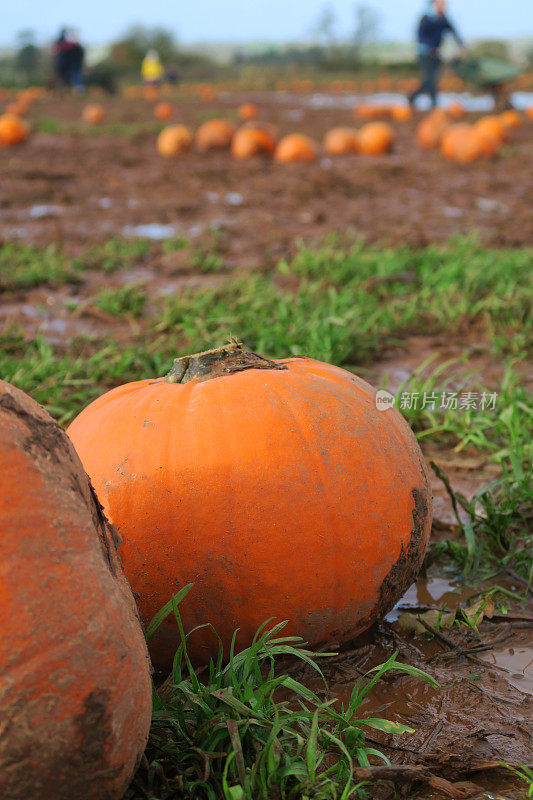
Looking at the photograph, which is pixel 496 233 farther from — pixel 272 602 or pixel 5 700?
pixel 5 700

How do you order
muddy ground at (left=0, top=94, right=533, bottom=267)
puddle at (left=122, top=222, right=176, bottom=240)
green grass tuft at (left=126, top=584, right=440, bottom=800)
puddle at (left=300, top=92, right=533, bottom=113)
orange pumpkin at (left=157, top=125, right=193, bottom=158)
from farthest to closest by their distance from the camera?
puddle at (left=300, top=92, right=533, bottom=113)
orange pumpkin at (left=157, top=125, right=193, bottom=158)
puddle at (left=122, top=222, right=176, bottom=240)
muddy ground at (left=0, top=94, right=533, bottom=267)
green grass tuft at (left=126, top=584, right=440, bottom=800)

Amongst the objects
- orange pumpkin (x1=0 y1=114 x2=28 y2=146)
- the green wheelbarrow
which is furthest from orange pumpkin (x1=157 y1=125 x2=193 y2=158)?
the green wheelbarrow

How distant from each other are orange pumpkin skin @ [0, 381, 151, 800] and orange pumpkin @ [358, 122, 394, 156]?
1276cm

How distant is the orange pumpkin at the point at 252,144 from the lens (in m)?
12.6

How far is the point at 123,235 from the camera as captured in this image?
25.0 feet

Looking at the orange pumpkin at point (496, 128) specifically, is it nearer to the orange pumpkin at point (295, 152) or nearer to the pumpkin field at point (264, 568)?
the orange pumpkin at point (295, 152)

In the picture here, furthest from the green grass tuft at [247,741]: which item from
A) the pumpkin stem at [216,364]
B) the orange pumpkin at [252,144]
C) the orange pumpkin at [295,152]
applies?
the orange pumpkin at [252,144]

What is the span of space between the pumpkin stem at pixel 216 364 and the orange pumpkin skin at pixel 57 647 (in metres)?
0.76

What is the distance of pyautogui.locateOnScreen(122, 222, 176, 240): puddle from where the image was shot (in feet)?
25.0

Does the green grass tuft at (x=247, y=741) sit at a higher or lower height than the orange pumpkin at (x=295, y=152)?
lower

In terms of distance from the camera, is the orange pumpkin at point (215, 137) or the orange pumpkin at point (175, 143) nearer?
the orange pumpkin at point (175, 143)

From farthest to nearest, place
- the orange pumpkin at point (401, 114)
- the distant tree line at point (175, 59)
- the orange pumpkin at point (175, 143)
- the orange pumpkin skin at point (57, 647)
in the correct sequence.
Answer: the distant tree line at point (175, 59) → the orange pumpkin at point (401, 114) → the orange pumpkin at point (175, 143) → the orange pumpkin skin at point (57, 647)

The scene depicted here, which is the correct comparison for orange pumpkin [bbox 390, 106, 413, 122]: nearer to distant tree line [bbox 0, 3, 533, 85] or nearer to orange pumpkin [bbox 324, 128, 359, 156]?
orange pumpkin [bbox 324, 128, 359, 156]

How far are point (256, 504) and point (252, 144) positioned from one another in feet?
37.9
